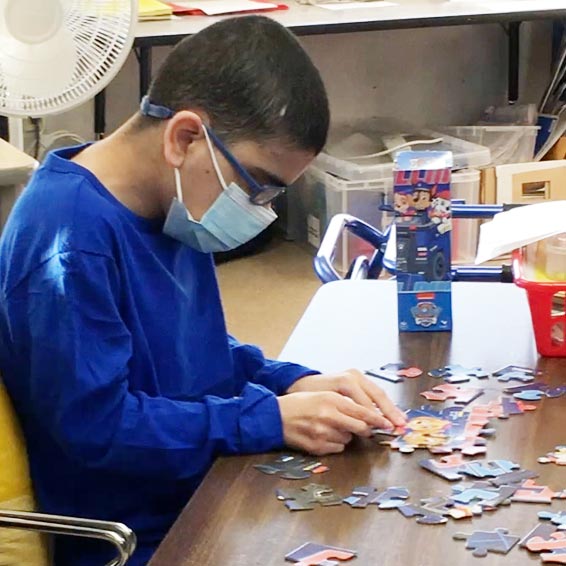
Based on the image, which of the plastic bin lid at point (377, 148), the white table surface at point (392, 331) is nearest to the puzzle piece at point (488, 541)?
the white table surface at point (392, 331)

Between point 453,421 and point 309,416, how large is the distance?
18 centimetres

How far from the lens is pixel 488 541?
1.09 meters

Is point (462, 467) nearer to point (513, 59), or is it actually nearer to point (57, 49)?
point (57, 49)

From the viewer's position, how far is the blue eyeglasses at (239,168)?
137 cm

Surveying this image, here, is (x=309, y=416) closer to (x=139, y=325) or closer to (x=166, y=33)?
(x=139, y=325)

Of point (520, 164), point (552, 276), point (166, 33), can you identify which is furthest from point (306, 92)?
point (520, 164)

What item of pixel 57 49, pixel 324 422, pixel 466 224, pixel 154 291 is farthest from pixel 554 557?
pixel 466 224

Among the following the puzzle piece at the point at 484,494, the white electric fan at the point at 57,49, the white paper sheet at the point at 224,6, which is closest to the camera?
the puzzle piece at the point at 484,494

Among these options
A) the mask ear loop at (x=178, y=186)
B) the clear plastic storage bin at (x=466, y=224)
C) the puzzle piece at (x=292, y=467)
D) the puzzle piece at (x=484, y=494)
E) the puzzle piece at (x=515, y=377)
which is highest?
the mask ear loop at (x=178, y=186)

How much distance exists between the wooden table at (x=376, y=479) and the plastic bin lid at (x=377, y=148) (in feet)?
7.42

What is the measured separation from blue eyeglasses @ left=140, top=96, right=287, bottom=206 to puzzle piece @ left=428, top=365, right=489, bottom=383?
332 mm

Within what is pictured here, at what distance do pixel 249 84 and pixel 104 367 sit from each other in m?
0.38

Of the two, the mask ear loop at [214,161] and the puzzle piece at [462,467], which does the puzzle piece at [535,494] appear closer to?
the puzzle piece at [462,467]

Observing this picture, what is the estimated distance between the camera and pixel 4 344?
4.40 feet
